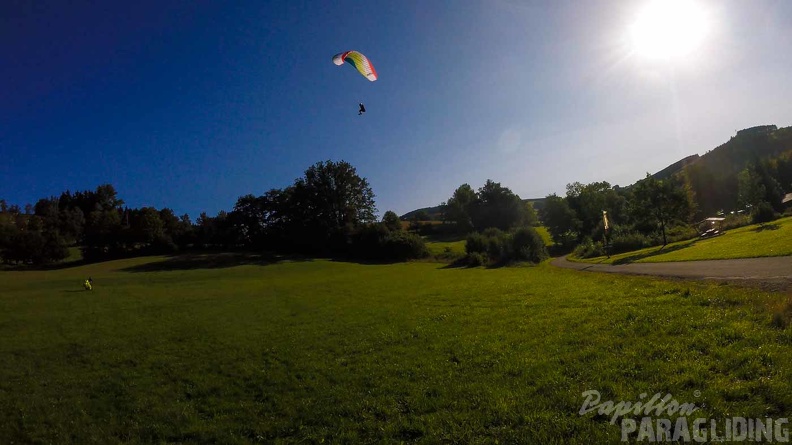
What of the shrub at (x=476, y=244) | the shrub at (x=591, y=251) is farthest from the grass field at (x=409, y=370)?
the shrub at (x=476, y=244)

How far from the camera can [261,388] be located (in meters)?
9.90

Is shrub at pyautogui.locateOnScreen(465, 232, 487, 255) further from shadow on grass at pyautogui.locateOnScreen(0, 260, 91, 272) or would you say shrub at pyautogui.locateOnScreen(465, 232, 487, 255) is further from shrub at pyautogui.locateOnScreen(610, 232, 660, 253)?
shadow on grass at pyautogui.locateOnScreen(0, 260, 91, 272)

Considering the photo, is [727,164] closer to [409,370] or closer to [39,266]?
[409,370]

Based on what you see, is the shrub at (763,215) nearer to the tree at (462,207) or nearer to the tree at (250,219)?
the tree at (462,207)

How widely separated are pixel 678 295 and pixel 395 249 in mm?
64323

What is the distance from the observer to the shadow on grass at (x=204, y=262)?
198 ft

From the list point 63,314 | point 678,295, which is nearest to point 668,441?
point 678,295

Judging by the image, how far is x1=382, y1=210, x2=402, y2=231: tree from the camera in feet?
281

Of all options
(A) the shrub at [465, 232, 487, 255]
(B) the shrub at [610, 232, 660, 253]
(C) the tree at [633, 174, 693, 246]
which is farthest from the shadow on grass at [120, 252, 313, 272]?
(C) the tree at [633, 174, 693, 246]

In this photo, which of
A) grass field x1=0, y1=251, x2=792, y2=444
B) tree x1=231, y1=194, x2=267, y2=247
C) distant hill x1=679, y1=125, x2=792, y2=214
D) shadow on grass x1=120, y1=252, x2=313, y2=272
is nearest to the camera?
grass field x1=0, y1=251, x2=792, y2=444

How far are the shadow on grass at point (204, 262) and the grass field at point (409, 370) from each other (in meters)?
45.2

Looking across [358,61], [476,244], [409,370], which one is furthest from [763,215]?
[409,370]

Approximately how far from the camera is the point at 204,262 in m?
67.2

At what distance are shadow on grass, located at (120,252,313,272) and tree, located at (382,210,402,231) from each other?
25.4 m
